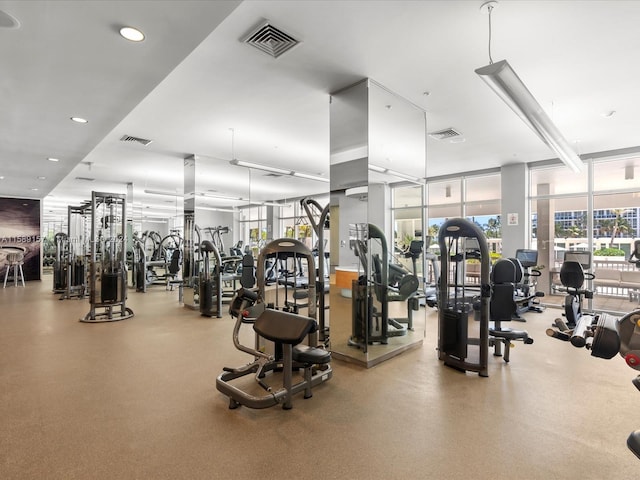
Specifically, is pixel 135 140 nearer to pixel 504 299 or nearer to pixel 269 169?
pixel 269 169

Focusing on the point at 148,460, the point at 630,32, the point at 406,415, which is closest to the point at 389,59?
the point at 630,32

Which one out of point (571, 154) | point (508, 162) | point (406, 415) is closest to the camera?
point (406, 415)

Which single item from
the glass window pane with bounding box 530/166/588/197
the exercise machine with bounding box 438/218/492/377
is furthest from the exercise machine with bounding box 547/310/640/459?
the glass window pane with bounding box 530/166/588/197

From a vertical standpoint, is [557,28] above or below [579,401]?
above

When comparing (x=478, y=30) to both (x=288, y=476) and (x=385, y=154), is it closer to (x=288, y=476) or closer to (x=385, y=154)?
(x=385, y=154)

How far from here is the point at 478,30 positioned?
2971 millimetres

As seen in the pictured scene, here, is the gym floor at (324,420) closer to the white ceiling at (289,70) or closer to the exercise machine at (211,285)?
the exercise machine at (211,285)

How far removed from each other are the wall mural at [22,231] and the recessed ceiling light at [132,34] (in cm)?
1138

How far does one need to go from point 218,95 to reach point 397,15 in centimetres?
243

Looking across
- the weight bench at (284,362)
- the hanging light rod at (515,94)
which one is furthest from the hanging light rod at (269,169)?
the hanging light rod at (515,94)

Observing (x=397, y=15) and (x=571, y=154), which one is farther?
(x=571, y=154)

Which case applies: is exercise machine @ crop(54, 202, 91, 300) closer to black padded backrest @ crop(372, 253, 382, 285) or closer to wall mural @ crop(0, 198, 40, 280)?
wall mural @ crop(0, 198, 40, 280)

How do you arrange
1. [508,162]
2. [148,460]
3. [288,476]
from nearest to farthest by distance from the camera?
[288,476] → [148,460] → [508,162]

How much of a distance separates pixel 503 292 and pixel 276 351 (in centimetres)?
267
